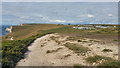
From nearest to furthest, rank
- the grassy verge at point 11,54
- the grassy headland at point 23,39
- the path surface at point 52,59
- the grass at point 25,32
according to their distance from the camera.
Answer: the grassy verge at point 11,54, the path surface at point 52,59, the grassy headland at point 23,39, the grass at point 25,32

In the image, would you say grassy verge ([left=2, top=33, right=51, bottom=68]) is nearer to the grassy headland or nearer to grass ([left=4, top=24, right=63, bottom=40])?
the grassy headland

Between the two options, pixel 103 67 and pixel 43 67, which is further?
pixel 43 67

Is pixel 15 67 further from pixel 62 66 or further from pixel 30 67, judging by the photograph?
pixel 62 66

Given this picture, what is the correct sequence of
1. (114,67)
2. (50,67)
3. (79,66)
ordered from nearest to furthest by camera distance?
(114,67) < (79,66) < (50,67)

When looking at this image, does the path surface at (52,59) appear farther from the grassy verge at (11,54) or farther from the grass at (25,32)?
the grass at (25,32)

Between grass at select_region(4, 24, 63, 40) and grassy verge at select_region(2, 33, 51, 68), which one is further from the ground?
grassy verge at select_region(2, 33, 51, 68)

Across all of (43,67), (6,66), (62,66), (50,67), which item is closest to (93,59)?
(62,66)

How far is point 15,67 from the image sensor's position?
11797 millimetres

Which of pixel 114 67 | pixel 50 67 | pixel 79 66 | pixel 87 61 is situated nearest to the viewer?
pixel 114 67

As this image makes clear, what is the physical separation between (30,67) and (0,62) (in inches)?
138

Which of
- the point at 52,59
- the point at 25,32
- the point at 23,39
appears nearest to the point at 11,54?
the point at 52,59

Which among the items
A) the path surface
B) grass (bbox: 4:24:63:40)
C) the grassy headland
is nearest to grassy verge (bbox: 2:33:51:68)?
the grassy headland

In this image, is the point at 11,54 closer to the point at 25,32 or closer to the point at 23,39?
the point at 23,39

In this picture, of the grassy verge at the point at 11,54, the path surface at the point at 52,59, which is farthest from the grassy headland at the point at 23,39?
the path surface at the point at 52,59
